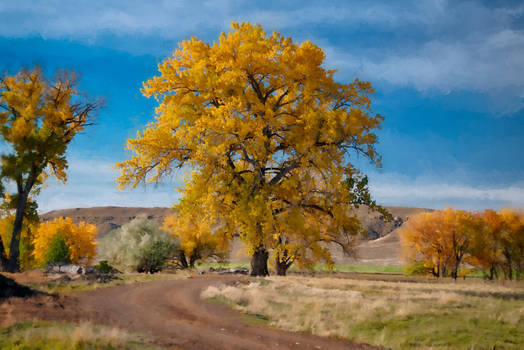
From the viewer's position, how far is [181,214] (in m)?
23.7

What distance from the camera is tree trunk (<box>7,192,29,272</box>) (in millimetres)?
29406

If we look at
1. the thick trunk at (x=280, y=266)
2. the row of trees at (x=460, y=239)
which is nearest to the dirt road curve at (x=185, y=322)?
the thick trunk at (x=280, y=266)

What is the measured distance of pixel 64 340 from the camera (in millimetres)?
8125

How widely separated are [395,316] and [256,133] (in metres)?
12.2

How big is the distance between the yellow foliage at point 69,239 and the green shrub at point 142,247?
20.5 meters

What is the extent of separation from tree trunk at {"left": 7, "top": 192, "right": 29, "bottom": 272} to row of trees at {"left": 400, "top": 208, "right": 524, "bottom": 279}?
53.7m

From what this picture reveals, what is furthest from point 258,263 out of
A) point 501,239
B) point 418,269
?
point 501,239

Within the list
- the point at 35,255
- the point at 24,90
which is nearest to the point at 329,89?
the point at 24,90

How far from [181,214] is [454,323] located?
15974mm

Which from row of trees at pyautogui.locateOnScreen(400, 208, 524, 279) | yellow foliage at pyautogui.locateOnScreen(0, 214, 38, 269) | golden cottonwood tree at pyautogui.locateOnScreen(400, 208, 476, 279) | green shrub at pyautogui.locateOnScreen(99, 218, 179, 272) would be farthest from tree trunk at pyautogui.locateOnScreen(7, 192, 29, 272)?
golden cottonwood tree at pyautogui.locateOnScreen(400, 208, 476, 279)

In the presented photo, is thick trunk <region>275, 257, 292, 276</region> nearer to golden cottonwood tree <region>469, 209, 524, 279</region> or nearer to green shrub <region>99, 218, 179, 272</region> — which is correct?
green shrub <region>99, 218, 179, 272</region>

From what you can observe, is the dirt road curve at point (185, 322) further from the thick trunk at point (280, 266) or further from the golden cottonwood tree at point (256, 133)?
the thick trunk at point (280, 266)

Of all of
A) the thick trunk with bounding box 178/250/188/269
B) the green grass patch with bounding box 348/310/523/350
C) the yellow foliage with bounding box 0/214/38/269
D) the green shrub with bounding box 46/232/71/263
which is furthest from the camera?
the green shrub with bounding box 46/232/71/263

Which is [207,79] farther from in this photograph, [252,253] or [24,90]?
[24,90]
